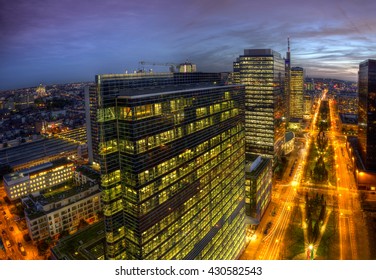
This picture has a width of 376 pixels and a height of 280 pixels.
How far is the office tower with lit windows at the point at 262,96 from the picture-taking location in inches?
961

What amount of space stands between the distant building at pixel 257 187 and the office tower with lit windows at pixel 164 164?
181 inches

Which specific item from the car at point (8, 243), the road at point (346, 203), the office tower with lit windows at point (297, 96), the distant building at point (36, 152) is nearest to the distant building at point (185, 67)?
the road at point (346, 203)

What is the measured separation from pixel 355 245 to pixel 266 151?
12744mm

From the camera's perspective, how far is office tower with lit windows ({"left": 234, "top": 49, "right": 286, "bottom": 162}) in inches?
961

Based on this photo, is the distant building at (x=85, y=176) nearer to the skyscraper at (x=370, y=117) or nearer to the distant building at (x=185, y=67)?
the distant building at (x=185, y=67)

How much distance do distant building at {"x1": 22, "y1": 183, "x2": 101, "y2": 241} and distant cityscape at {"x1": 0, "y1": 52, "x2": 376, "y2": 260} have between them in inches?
2.5

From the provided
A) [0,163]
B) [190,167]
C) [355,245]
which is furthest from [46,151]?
[355,245]

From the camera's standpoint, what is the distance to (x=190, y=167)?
888cm

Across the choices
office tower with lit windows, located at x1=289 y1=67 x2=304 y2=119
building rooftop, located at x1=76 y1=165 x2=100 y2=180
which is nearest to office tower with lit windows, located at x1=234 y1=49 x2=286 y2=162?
building rooftop, located at x1=76 y1=165 x2=100 y2=180

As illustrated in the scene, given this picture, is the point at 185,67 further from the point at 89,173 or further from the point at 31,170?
the point at 31,170

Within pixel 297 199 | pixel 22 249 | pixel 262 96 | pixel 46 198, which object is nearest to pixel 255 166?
pixel 297 199

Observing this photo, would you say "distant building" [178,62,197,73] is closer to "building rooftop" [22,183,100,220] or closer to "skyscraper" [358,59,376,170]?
"building rooftop" [22,183,100,220]

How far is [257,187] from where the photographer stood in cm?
1614

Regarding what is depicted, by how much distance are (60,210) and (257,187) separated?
37.6 ft
